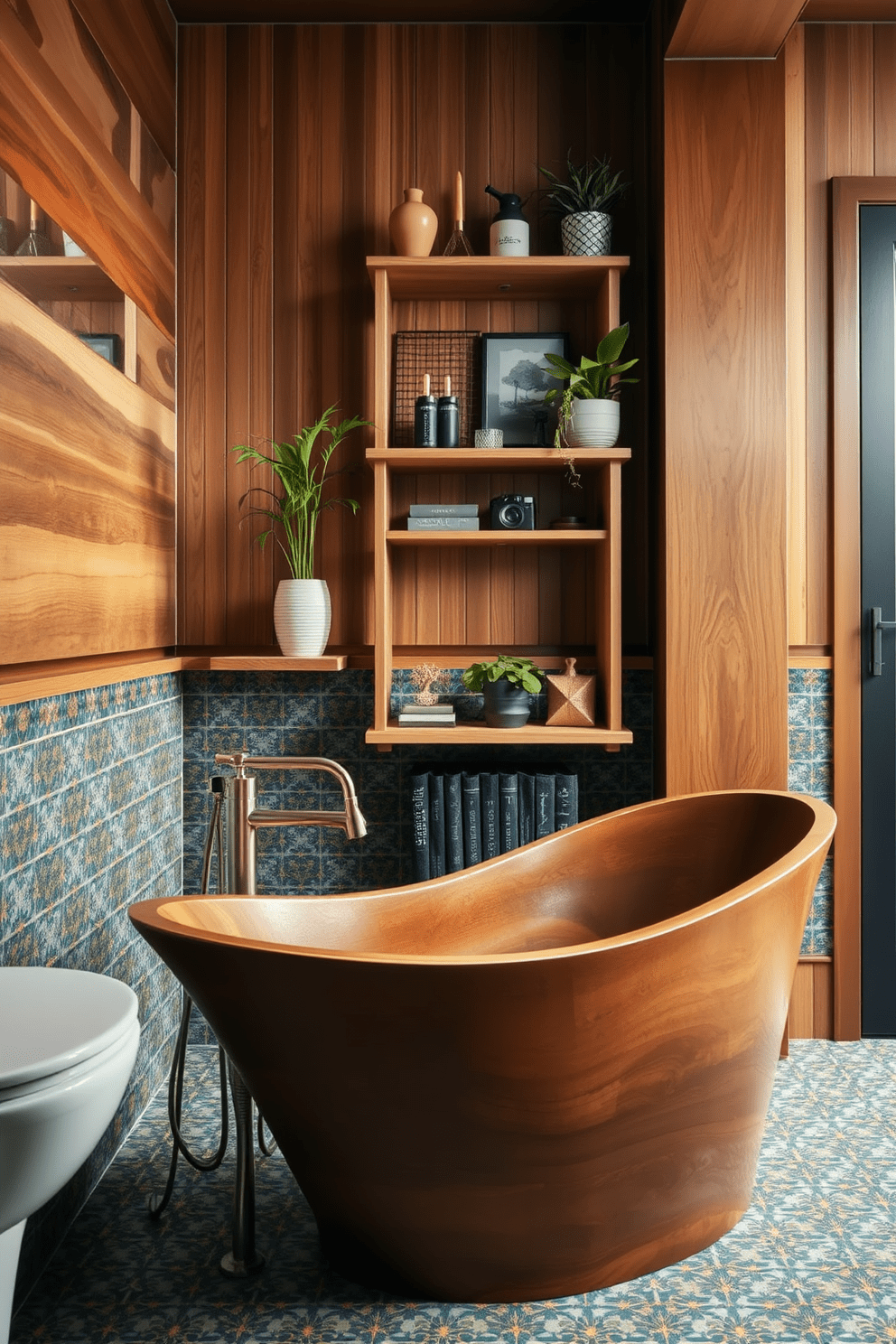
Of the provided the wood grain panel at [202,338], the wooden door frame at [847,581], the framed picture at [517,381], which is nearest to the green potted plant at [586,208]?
the framed picture at [517,381]

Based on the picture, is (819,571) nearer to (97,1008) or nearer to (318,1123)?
(318,1123)

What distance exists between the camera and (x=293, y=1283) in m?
1.69

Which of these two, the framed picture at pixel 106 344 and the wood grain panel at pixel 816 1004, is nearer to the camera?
the framed picture at pixel 106 344

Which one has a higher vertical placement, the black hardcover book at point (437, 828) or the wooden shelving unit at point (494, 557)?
the wooden shelving unit at point (494, 557)

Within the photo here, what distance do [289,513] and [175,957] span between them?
144 centimetres

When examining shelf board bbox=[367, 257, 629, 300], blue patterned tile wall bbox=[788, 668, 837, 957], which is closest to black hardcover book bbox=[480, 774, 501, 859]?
blue patterned tile wall bbox=[788, 668, 837, 957]

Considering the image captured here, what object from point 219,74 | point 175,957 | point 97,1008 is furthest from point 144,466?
point 97,1008

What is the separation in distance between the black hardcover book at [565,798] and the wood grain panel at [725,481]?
0.81ft

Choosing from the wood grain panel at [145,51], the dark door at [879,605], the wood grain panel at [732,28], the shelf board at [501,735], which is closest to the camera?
the wood grain panel at [145,51]

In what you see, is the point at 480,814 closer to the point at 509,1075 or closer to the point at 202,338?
the point at 509,1075

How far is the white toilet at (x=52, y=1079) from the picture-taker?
1.06 m

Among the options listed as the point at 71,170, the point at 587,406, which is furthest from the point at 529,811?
the point at 71,170

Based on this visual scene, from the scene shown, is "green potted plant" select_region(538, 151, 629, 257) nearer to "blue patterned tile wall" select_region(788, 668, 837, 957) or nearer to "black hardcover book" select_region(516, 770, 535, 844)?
"blue patterned tile wall" select_region(788, 668, 837, 957)

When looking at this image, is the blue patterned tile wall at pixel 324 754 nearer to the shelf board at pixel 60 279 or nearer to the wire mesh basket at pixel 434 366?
the wire mesh basket at pixel 434 366
